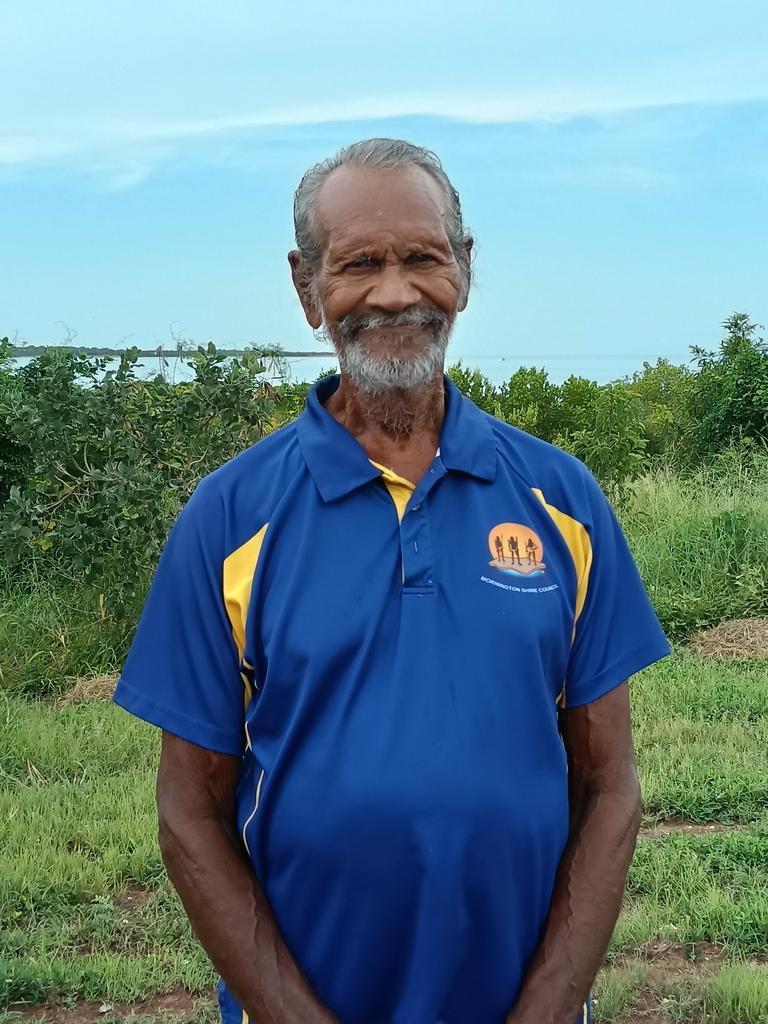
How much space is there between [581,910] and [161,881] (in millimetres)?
2589

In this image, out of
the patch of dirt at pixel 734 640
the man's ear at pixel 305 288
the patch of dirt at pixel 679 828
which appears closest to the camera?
the man's ear at pixel 305 288

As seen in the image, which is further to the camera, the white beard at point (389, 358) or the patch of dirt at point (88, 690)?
the patch of dirt at point (88, 690)

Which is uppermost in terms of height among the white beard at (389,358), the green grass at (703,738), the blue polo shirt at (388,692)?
the white beard at (389,358)

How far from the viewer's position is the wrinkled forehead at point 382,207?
6.49 ft

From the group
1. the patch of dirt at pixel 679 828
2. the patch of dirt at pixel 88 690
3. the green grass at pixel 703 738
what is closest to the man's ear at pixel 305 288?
the patch of dirt at pixel 679 828

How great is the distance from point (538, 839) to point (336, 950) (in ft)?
1.17

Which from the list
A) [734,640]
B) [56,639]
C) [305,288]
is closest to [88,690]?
[56,639]

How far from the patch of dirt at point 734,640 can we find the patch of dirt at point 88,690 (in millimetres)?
3471

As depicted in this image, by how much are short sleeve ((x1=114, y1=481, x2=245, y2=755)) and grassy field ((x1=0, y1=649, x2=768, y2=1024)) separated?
1.89 metres

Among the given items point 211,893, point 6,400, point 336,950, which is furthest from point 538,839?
point 6,400

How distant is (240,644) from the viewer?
186 cm

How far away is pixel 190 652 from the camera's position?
186 cm

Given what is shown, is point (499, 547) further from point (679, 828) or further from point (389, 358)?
point (679, 828)

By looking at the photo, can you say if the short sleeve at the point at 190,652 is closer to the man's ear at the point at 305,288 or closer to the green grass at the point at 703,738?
the man's ear at the point at 305,288
